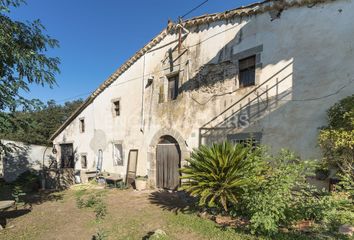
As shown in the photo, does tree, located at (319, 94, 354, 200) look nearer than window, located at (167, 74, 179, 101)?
Yes

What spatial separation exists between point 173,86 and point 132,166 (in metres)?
4.98

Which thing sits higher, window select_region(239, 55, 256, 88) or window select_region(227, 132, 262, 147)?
window select_region(239, 55, 256, 88)

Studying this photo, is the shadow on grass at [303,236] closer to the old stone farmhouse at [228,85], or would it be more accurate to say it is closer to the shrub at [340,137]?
the shrub at [340,137]

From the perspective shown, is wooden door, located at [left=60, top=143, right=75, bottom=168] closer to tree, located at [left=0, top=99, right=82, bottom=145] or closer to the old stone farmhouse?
the old stone farmhouse

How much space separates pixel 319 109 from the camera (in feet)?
24.7

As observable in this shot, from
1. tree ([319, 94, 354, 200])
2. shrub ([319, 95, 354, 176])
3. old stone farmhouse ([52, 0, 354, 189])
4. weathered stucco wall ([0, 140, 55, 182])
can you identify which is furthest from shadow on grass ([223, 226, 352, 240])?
weathered stucco wall ([0, 140, 55, 182])

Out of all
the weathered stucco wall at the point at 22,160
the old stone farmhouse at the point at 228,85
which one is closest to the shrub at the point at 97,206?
the old stone farmhouse at the point at 228,85

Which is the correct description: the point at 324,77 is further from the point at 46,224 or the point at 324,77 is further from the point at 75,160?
the point at 75,160

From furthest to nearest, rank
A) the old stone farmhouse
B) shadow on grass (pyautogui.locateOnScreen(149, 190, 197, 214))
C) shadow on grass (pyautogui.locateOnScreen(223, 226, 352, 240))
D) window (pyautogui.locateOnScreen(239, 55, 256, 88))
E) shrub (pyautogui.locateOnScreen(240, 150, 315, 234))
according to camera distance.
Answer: window (pyautogui.locateOnScreen(239, 55, 256, 88)) < shadow on grass (pyautogui.locateOnScreen(149, 190, 197, 214)) < the old stone farmhouse < shrub (pyautogui.locateOnScreen(240, 150, 315, 234)) < shadow on grass (pyautogui.locateOnScreen(223, 226, 352, 240))

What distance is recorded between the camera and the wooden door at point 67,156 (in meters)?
20.2

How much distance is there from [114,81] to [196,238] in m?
12.5

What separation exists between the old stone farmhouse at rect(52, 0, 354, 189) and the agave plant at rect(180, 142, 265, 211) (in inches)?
43.2

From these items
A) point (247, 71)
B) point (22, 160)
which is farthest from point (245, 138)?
point (22, 160)

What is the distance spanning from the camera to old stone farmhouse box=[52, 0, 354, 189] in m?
7.62
